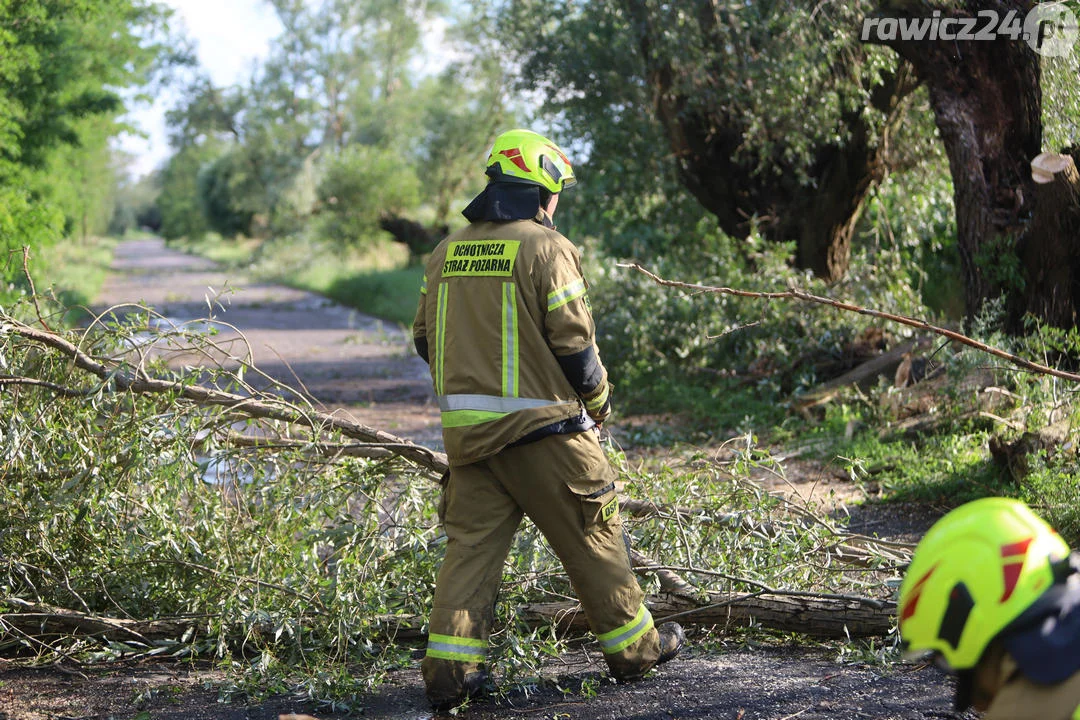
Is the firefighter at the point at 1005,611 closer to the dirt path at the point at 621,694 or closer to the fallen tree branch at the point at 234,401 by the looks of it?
the dirt path at the point at 621,694

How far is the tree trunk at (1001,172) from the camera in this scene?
282 inches

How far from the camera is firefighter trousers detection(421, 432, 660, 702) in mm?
3527

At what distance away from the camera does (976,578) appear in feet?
5.45

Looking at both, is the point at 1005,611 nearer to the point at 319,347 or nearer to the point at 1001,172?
the point at 1001,172

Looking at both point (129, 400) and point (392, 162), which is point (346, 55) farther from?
point (129, 400)

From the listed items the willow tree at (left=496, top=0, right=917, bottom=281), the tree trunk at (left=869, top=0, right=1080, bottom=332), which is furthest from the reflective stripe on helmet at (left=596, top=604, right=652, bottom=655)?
the willow tree at (left=496, top=0, right=917, bottom=281)

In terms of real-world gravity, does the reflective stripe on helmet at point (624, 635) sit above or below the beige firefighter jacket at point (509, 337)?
below

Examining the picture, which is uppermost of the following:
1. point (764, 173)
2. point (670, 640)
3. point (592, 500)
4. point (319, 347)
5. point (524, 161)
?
point (764, 173)

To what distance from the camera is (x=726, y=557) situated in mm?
4453

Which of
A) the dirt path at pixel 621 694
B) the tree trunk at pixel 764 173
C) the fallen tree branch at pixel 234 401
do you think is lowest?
the dirt path at pixel 621 694

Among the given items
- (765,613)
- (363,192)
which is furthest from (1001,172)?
(363,192)

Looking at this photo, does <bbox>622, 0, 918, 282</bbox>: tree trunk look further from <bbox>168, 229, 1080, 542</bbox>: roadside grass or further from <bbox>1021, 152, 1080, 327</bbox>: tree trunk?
<bbox>1021, 152, 1080, 327</bbox>: tree trunk

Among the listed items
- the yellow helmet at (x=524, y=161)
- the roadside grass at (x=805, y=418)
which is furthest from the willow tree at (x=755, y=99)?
the yellow helmet at (x=524, y=161)

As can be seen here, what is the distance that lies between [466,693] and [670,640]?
2.75 ft
